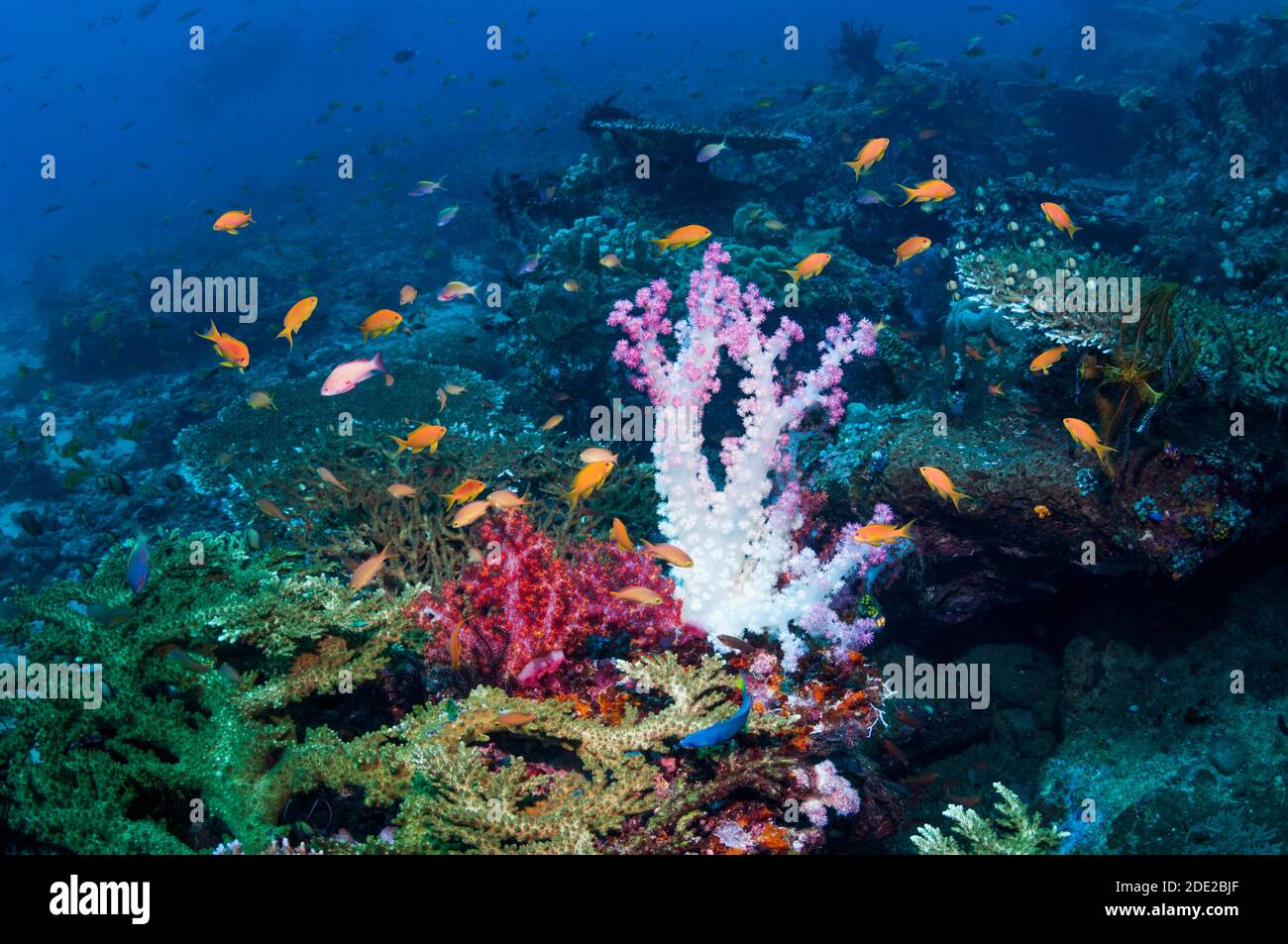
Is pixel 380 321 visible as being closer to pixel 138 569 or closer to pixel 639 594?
pixel 138 569

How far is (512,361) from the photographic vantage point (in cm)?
925

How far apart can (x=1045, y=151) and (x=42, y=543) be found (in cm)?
2258

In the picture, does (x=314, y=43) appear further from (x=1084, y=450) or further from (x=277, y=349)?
(x=1084, y=450)

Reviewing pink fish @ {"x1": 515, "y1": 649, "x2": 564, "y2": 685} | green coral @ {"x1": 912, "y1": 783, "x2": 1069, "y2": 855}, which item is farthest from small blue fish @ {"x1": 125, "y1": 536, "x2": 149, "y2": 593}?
green coral @ {"x1": 912, "y1": 783, "x2": 1069, "y2": 855}

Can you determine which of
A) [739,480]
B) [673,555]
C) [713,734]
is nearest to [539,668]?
[673,555]

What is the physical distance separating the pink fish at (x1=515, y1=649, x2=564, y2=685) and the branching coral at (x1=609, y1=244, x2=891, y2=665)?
96 cm

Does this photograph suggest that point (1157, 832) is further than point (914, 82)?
No

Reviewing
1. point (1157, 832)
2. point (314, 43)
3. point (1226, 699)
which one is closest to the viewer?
point (1157, 832)

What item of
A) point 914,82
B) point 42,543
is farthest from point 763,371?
point 914,82

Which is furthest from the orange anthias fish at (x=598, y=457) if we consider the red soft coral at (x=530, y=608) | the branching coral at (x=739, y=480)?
the red soft coral at (x=530, y=608)

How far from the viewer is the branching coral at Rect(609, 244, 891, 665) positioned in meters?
4.07

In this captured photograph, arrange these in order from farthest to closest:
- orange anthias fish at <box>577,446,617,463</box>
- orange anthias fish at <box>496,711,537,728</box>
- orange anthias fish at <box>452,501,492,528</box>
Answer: orange anthias fish at <box>452,501,492,528</box> < orange anthias fish at <box>577,446,617,463</box> < orange anthias fish at <box>496,711,537,728</box>

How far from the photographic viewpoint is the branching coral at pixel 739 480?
407cm

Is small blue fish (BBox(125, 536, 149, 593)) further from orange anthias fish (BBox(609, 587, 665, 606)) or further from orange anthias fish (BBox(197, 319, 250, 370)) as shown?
orange anthias fish (BBox(609, 587, 665, 606))
